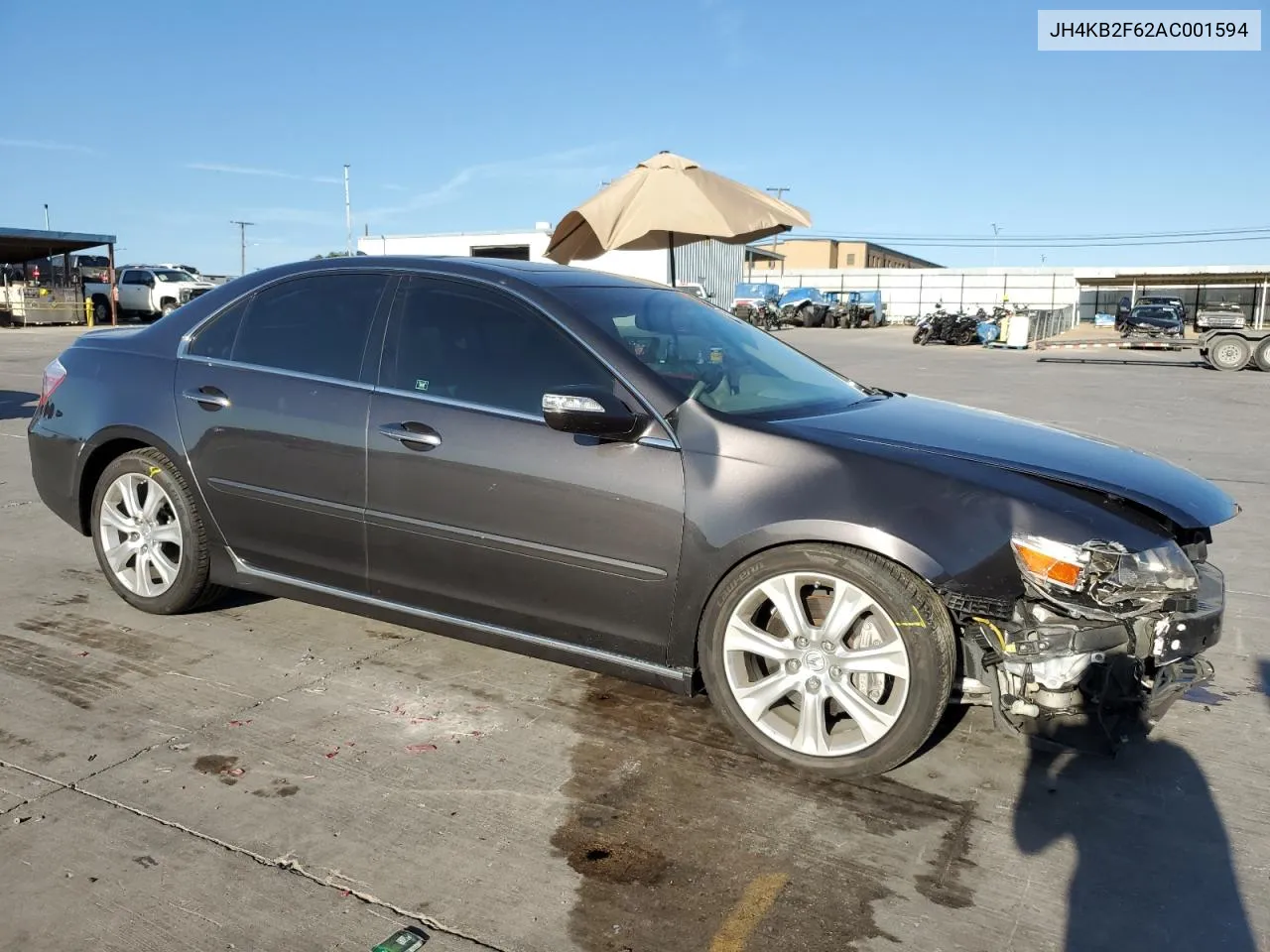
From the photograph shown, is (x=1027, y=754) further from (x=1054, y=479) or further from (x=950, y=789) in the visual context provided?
(x=1054, y=479)

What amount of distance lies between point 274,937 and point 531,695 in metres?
1.45

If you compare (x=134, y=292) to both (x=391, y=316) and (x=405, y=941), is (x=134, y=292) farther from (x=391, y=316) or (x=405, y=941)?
(x=405, y=941)

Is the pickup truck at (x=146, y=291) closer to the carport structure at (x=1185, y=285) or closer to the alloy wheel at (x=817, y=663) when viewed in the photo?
the alloy wheel at (x=817, y=663)

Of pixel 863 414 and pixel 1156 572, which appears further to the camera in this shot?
pixel 863 414

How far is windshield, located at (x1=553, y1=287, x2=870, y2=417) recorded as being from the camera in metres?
3.49

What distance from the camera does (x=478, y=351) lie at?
11.8 feet

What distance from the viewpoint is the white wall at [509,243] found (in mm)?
34500

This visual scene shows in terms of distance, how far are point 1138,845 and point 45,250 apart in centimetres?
4170

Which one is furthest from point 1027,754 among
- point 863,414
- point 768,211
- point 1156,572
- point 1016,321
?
point 1016,321

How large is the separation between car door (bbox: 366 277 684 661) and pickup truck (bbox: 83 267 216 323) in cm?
3319

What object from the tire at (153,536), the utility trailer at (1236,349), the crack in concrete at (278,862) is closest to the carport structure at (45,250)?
the utility trailer at (1236,349)

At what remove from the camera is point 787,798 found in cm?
298

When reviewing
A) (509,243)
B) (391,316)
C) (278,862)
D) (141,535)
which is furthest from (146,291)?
(278,862)

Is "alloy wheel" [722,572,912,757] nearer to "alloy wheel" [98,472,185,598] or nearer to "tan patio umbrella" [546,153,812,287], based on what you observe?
"alloy wheel" [98,472,185,598]
